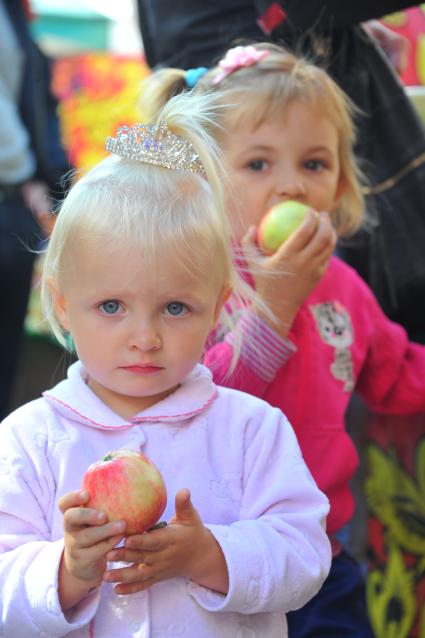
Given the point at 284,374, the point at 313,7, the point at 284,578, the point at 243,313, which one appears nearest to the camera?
the point at 284,578

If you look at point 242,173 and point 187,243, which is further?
point 242,173

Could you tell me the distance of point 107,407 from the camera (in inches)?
68.8

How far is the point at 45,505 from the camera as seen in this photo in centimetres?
167

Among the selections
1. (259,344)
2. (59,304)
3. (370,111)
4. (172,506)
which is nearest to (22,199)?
(370,111)

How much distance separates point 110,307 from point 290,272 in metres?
0.57

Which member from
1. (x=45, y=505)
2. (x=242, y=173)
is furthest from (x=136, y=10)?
(x=45, y=505)

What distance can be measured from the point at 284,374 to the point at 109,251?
775 millimetres

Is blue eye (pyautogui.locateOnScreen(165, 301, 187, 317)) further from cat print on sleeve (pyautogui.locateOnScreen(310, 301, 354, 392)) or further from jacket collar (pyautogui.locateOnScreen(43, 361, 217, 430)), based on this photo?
cat print on sleeve (pyautogui.locateOnScreen(310, 301, 354, 392))

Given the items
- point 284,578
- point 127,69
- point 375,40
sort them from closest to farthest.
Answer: point 284,578, point 375,40, point 127,69

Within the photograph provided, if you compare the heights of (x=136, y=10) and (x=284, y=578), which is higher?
(x=136, y=10)

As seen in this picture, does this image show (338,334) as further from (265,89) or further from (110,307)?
(110,307)

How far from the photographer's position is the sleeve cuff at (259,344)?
2117 millimetres

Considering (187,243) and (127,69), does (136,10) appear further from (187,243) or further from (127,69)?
(127,69)

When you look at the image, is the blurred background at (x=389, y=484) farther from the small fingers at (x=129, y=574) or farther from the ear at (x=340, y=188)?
the small fingers at (x=129, y=574)
